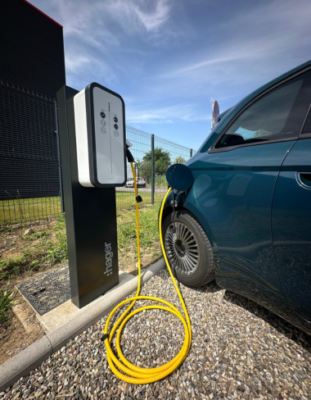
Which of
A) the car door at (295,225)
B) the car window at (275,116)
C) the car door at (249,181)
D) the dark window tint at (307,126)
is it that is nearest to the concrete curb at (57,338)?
the car door at (249,181)

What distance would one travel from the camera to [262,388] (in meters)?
1.02

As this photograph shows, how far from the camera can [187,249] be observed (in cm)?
179

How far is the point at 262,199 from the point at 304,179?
22 centimetres

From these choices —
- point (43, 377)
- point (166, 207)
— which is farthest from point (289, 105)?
point (43, 377)

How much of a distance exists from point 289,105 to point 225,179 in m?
0.60

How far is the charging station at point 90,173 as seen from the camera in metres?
1.38

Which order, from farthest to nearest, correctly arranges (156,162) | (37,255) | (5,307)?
(156,162) → (37,255) → (5,307)

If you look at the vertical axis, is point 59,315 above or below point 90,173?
below

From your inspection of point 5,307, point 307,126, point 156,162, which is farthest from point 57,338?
point 156,162

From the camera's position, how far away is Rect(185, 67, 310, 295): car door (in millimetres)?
1080

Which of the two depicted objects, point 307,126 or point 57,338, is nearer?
point 307,126

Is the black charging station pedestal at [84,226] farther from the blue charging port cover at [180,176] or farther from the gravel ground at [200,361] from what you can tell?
the blue charging port cover at [180,176]

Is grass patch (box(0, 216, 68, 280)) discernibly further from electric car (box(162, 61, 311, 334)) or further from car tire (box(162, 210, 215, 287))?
electric car (box(162, 61, 311, 334))

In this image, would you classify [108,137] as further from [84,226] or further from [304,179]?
[304,179]
